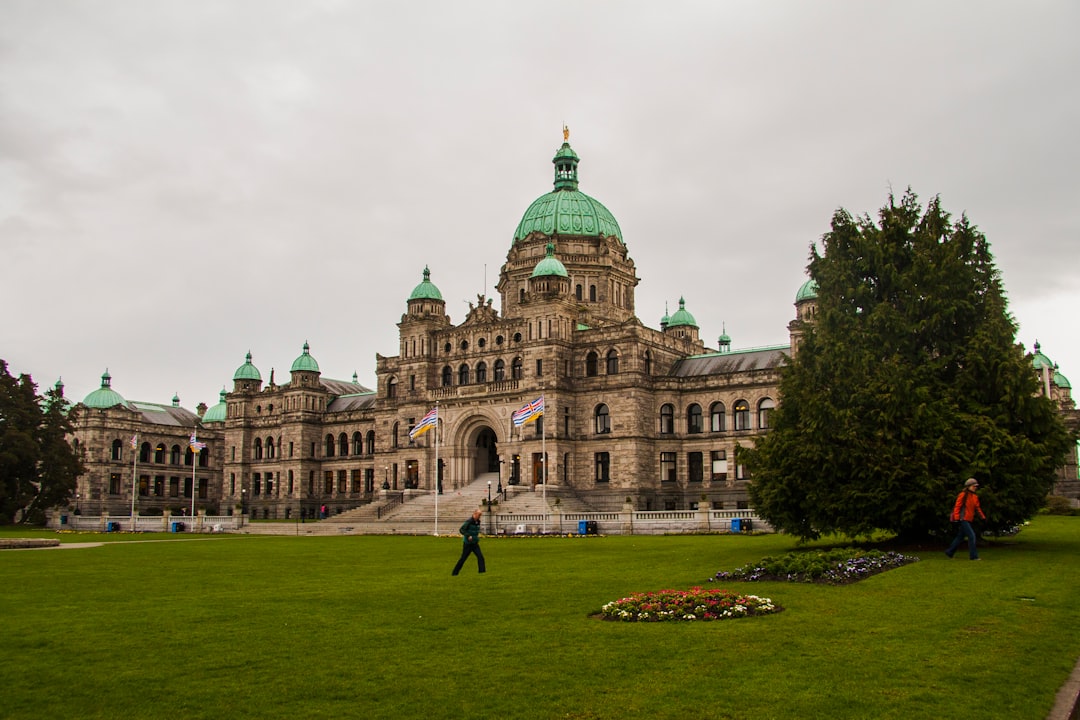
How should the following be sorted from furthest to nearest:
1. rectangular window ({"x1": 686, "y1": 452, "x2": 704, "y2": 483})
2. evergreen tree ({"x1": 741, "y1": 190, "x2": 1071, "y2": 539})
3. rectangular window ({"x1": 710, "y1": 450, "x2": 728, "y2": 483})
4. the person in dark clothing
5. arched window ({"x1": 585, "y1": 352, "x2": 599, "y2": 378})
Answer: arched window ({"x1": 585, "y1": 352, "x2": 599, "y2": 378}) < rectangular window ({"x1": 686, "y1": 452, "x2": 704, "y2": 483}) < rectangular window ({"x1": 710, "y1": 450, "x2": 728, "y2": 483}) < evergreen tree ({"x1": 741, "y1": 190, "x2": 1071, "y2": 539}) < the person in dark clothing

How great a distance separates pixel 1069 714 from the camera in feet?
34.9

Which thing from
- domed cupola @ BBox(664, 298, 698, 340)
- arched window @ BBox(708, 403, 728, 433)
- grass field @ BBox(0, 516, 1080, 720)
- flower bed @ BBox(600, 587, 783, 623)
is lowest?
grass field @ BBox(0, 516, 1080, 720)

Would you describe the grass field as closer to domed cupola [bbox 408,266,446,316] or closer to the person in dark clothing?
the person in dark clothing

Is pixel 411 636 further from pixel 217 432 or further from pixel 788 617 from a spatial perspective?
pixel 217 432

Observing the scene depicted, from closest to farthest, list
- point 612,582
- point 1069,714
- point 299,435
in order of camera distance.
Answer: point 1069,714, point 612,582, point 299,435

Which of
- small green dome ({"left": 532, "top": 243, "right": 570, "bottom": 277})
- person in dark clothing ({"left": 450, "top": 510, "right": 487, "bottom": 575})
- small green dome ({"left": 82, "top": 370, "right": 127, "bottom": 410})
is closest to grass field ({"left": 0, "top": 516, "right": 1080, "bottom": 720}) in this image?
person in dark clothing ({"left": 450, "top": 510, "right": 487, "bottom": 575})

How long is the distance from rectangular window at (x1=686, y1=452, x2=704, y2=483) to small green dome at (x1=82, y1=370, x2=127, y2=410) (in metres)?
62.8

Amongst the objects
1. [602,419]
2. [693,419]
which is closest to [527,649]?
[602,419]

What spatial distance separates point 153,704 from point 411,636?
467 cm

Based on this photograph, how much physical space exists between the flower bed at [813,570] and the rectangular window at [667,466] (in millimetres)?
48892

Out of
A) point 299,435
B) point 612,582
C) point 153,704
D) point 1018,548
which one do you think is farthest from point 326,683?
point 299,435

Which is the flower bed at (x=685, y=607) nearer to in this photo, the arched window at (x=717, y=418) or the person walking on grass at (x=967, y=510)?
the person walking on grass at (x=967, y=510)

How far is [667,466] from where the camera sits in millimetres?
73125

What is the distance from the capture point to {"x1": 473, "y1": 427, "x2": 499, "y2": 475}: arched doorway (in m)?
79.4
